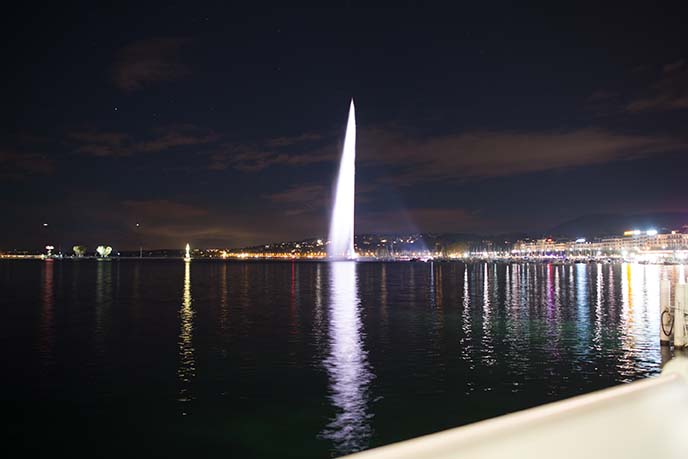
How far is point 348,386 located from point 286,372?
3.25 m

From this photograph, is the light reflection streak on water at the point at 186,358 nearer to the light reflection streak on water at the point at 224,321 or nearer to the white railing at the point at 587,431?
the light reflection streak on water at the point at 224,321

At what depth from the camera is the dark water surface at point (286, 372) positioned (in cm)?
1628

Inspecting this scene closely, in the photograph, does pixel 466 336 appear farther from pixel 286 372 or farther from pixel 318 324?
pixel 286 372

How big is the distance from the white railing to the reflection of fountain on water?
42.4 feet

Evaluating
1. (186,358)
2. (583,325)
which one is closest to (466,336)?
(583,325)

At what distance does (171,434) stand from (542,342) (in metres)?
21.1

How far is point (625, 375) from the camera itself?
2317 centimetres

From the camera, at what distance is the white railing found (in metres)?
2.13

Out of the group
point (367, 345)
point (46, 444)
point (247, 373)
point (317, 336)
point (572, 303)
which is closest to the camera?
point (46, 444)

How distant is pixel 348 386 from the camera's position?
21.7 meters

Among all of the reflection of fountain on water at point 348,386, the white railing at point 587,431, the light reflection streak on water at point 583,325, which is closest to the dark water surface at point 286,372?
the reflection of fountain on water at point 348,386

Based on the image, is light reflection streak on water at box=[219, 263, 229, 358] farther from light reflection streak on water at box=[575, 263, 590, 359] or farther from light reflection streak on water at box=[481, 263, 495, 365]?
light reflection streak on water at box=[575, 263, 590, 359]

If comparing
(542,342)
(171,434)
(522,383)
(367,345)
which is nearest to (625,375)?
(522,383)

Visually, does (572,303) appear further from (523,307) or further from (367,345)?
(367,345)
